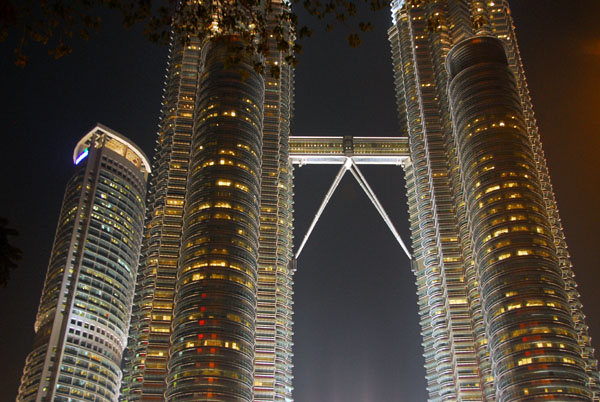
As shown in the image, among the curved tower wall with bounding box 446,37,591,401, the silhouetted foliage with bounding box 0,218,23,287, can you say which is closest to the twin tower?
the curved tower wall with bounding box 446,37,591,401

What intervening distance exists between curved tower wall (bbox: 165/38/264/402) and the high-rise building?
36896mm

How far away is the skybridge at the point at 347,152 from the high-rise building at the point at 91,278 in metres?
45.2

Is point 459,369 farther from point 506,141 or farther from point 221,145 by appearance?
point 221,145

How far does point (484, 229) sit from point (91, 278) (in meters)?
87.9

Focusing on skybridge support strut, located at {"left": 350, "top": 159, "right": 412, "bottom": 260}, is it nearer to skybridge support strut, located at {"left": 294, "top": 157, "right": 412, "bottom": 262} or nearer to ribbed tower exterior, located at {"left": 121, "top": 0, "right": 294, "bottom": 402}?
skybridge support strut, located at {"left": 294, "top": 157, "right": 412, "bottom": 262}

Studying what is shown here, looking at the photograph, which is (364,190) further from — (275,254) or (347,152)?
(275,254)

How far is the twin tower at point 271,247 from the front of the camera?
114438mm

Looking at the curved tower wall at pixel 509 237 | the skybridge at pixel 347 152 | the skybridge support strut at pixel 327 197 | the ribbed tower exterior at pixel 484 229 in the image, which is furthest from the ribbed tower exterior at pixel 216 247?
the curved tower wall at pixel 509 237

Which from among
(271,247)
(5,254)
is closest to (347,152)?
(271,247)

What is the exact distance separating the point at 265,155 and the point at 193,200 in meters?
25.4

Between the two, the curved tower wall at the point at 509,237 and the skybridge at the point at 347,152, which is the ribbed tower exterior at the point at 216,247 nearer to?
the skybridge at the point at 347,152

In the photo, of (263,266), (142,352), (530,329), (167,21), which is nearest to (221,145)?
(263,266)

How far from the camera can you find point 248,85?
148m

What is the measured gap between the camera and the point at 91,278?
161m
